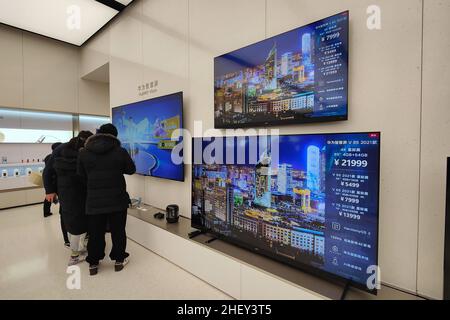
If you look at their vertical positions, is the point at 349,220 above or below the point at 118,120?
below

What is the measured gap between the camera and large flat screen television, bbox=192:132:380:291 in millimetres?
1292

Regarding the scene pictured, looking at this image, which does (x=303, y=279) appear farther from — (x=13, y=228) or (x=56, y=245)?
(x=13, y=228)

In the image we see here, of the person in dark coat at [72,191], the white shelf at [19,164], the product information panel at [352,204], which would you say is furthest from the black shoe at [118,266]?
the white shelf at [19,164]

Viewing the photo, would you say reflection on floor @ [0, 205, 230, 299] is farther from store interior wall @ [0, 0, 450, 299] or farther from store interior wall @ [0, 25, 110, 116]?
store interior wall @ [0, 25, 110, 116]

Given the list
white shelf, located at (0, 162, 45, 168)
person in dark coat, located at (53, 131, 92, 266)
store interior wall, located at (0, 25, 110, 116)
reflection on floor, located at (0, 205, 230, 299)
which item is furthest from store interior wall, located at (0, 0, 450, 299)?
white shelf, located at (0, 162, 45, 168)

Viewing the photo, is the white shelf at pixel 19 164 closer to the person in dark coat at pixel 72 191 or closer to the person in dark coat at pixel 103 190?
the person in dark coat at pixel 72 191

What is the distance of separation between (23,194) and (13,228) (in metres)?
1.56

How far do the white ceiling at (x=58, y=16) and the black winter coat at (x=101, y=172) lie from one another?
266 centimetres

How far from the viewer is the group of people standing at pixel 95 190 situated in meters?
2.10

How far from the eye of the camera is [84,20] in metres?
3.87

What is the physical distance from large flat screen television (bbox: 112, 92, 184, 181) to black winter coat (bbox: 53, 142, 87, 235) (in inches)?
35.7

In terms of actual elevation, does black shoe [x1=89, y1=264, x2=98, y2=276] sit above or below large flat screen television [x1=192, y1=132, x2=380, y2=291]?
below

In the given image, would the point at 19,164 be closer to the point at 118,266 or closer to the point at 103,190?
the point at 103,190
